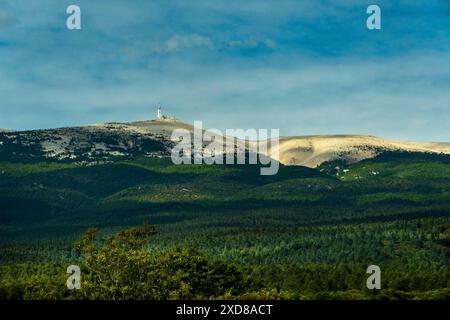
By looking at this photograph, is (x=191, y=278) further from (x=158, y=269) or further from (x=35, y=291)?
(x=35, y=291)
